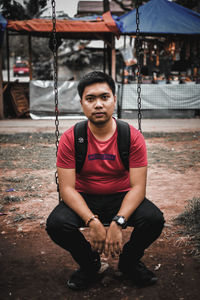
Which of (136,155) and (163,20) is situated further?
(163,20)

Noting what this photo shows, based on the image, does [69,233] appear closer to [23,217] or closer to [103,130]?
[103,130]

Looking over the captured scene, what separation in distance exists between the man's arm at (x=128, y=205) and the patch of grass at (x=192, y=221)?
993mm

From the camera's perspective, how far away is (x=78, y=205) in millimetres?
2217

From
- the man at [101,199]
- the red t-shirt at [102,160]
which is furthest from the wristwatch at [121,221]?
the red t-shirt at [102,160]

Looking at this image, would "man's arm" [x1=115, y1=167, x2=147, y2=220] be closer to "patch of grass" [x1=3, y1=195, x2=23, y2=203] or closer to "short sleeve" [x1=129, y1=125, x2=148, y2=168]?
"short sleeve" [x1=129, y1=125, x2=148, y2=168]

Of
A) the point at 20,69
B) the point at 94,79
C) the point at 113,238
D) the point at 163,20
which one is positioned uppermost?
the point at 163,20

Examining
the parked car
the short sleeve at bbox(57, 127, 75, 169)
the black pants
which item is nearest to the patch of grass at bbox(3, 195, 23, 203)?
the black pants

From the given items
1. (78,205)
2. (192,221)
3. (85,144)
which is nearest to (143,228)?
(78,205)

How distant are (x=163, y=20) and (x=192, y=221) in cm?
1077

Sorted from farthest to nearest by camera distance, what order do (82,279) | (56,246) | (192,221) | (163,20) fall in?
(163,20) < (192,221) < (56,246) < (82,279)

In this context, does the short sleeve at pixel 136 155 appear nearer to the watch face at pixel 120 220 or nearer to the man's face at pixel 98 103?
the man's face at pixel 98 103

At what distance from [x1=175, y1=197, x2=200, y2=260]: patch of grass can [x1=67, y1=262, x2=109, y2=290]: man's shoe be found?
1.02m

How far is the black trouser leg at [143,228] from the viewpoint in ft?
7.20

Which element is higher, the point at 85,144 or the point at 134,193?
the point at 85,144
